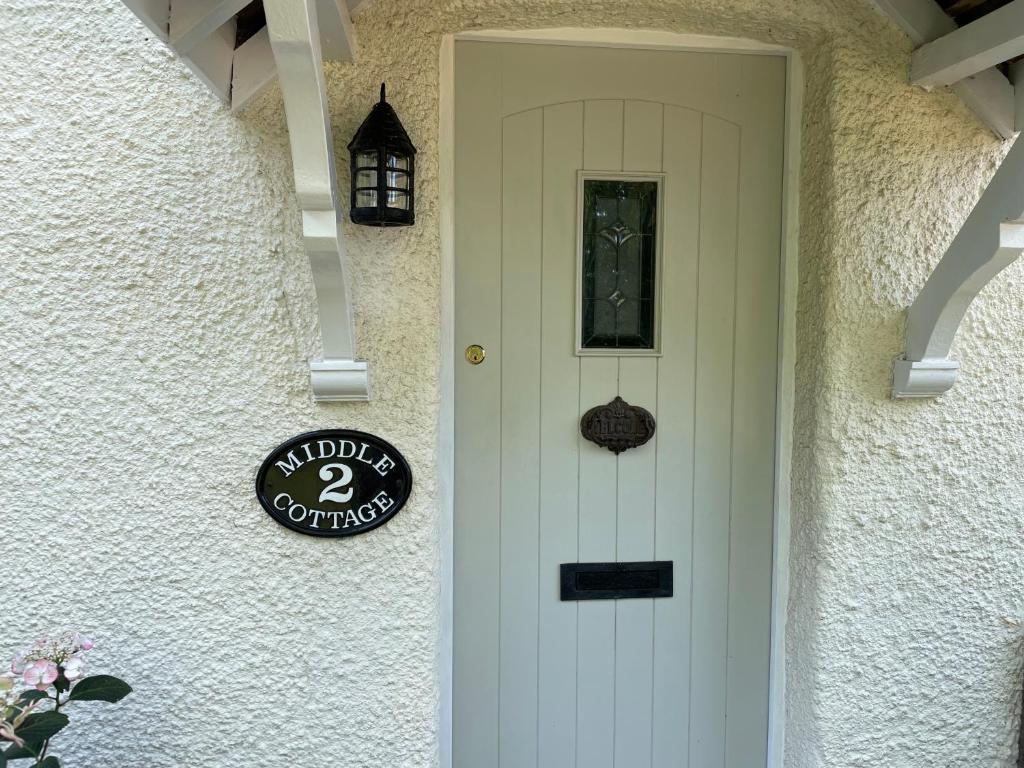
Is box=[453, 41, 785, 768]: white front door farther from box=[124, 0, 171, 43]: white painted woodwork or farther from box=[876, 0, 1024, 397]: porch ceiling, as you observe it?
box=[124, 0, 171, 43]: white painted woodwork

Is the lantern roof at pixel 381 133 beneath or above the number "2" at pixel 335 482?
above

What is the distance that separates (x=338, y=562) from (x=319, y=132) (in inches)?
44.3

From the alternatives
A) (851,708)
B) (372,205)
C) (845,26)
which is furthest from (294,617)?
(845,26)

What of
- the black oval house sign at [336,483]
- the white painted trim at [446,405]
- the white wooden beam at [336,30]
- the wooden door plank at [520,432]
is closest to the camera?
the white wooden beam at [336,30]

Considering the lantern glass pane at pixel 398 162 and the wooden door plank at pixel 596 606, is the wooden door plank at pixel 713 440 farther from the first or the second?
the lantern glass pane at pixel 398 162

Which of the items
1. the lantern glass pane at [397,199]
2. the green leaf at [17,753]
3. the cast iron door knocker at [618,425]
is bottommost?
the green leaf at [17,753]

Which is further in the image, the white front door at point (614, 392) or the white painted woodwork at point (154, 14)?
the white front door at point (614, 392)

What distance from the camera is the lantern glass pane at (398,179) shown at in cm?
188

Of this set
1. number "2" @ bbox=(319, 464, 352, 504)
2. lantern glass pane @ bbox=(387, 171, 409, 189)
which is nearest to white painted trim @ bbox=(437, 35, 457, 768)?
lantern glass pane @ bbox=(387, 171, 409, 189)

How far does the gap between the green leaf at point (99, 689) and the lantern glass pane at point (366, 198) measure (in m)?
1.33

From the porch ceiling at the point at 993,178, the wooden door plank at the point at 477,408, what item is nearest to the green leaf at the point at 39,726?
the wooden door plank at the point at 477,408

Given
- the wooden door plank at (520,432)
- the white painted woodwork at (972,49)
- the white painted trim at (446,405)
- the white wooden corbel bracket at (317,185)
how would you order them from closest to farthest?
1. the white wooden corbel bracket at (317,185)
2. the white painted woodwork at (972,49)
3. the white painted trim at (446,405)
4. the wooden door plank at (520,432)

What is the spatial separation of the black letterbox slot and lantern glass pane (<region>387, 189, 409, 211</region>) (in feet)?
3.93

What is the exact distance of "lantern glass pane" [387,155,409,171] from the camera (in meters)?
1.88
